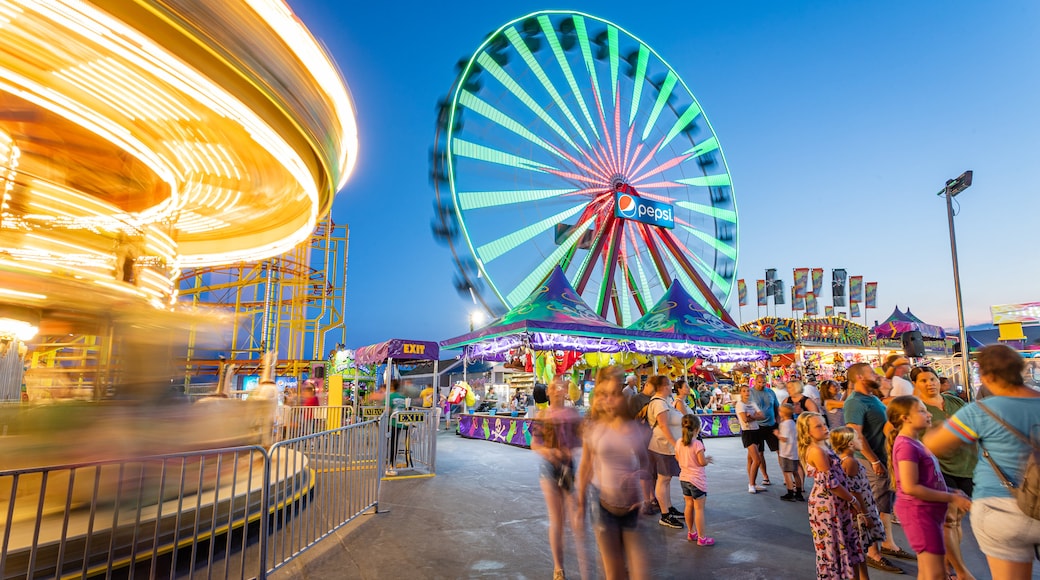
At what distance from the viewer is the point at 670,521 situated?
527cm

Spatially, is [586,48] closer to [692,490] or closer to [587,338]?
[587,338]

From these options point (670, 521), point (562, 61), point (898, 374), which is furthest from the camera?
point (562, 61)

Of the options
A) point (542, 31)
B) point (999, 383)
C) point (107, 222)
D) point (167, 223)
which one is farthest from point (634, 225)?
point (999, 383)

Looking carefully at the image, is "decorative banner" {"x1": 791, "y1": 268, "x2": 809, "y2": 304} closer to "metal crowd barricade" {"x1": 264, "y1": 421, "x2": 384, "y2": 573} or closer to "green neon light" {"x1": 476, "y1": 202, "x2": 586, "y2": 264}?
"green neon light" {"x1": 476, "y1": 202, "x2": 586, "y2": 264}

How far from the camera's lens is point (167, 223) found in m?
8.06

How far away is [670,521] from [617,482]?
2865 mm

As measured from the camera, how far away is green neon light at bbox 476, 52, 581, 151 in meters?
14.9

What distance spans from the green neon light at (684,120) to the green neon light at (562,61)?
332cm

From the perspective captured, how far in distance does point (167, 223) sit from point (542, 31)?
1182 centimetres

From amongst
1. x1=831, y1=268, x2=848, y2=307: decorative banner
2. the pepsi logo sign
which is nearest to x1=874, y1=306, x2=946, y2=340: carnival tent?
x1=831, y1=268, x2=848, y2=307: decorative banner

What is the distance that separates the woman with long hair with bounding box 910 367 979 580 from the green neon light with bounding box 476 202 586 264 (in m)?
10.7

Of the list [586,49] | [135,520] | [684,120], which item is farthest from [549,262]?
[135,520]

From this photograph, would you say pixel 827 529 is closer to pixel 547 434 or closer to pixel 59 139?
pixel 547 434

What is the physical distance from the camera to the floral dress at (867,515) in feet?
12.7
